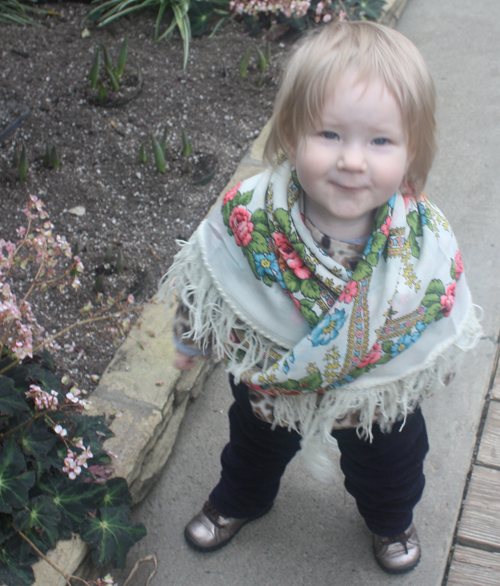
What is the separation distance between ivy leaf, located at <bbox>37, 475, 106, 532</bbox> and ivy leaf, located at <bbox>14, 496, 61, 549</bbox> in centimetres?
4

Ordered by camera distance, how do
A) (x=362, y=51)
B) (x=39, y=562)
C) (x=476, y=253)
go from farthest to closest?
(x=476, y=253) → (x=39, y=562) → (x=362, y=51)

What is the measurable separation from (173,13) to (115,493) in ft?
9.98

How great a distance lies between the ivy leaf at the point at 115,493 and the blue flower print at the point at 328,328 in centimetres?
79

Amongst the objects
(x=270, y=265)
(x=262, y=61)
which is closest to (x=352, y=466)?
(x=270, y=265)

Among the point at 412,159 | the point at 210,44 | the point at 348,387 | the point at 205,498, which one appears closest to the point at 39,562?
the point at 205,498

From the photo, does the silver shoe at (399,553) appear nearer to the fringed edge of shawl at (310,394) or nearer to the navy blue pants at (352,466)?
the navy blue pants at (352,466)

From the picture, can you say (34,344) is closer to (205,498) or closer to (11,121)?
(205,498)

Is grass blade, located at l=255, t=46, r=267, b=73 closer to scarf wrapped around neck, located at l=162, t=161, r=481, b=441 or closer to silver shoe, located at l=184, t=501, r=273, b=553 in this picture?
scarf wrapped around neck, located at l=162, t=161, r=481, b=441

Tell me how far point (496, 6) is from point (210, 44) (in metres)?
2.34

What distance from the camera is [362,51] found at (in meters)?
1.06

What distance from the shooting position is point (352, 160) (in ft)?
3.47

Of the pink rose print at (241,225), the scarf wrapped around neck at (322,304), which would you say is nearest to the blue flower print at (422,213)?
the scarf wrapped around neck at (322,304)

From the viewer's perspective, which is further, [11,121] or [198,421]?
[11,121]

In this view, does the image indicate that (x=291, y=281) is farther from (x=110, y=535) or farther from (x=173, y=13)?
(x=173, y=13)
